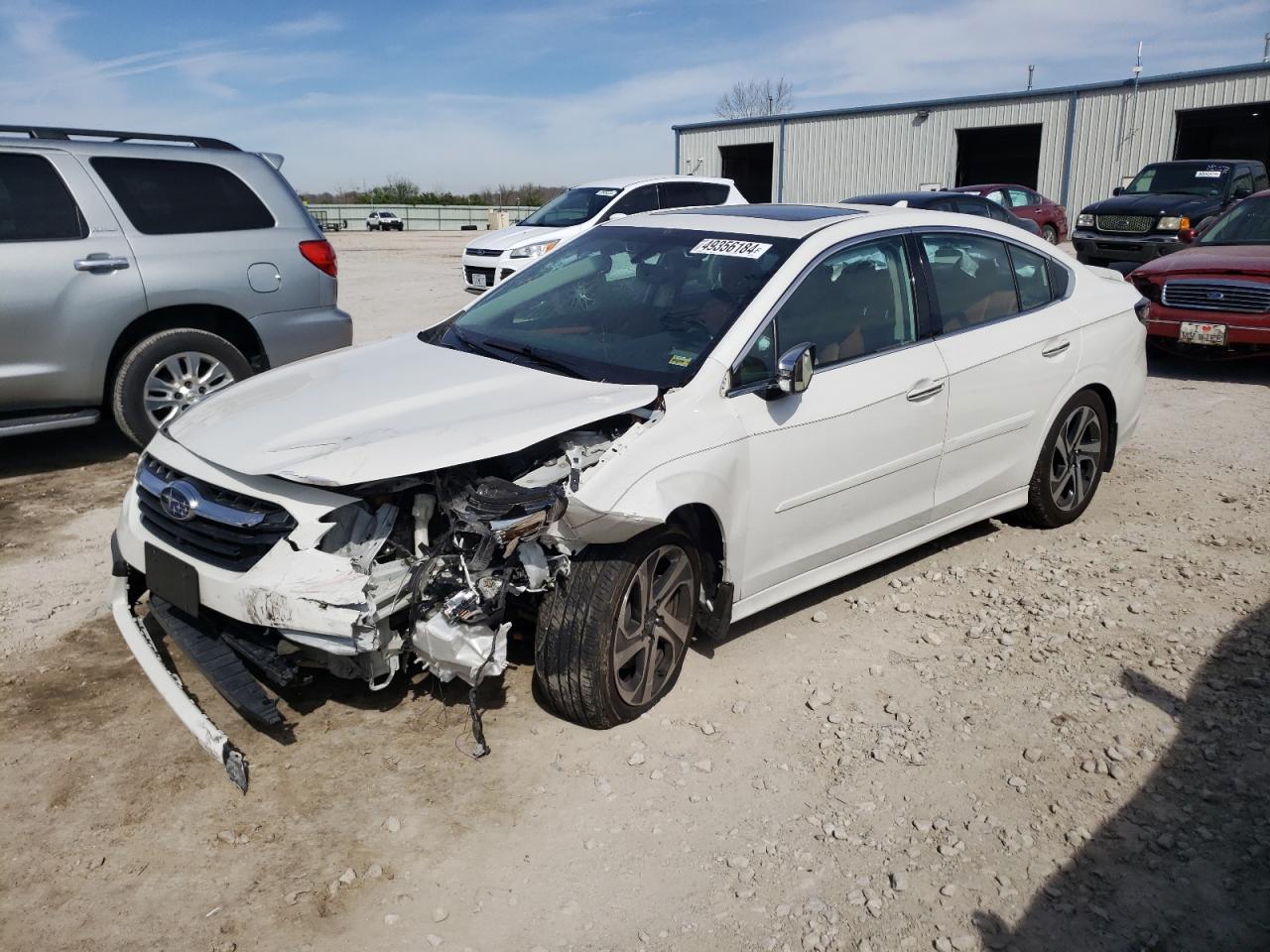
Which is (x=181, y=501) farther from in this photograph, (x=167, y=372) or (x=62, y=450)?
(x=62, y=450)

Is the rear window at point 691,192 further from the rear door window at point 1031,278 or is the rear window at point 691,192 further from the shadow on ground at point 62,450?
the rear door window at point 1031,278

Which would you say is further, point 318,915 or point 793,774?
point 793,774

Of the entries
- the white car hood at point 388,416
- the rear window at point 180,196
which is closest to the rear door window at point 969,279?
the white car hood at point 388,416

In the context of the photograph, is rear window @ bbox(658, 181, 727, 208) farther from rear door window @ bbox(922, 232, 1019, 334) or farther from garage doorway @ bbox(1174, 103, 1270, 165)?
garage doorway @ bbox(1174, 103, 1270, 165)

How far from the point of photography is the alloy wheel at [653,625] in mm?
3516

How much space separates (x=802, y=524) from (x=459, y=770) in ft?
5.21

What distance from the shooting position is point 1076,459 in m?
5.45

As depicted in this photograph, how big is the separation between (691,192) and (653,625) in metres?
12.5

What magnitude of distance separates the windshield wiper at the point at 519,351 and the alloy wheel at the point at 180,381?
2.75m

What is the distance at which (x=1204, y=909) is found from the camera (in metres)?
2.79

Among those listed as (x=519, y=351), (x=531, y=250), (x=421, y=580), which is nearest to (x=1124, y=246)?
(x=531, y=250)

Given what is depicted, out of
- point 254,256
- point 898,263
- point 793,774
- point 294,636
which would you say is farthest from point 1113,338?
point 254,256

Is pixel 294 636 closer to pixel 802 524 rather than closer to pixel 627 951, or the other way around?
pixel 627 951

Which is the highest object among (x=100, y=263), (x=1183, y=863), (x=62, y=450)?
(x=100, y=263)
